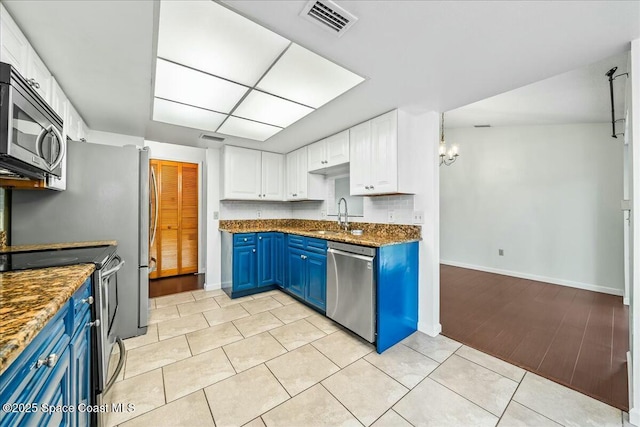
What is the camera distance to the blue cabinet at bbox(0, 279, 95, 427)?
2.04ft

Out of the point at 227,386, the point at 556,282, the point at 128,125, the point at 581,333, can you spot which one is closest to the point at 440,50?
the point at 227,386

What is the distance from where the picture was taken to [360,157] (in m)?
2.86

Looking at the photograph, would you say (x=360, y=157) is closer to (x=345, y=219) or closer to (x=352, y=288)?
(x=345, y=219)

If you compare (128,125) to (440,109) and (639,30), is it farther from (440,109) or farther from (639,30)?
(639,30)

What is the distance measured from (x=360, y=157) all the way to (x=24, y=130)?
8.28 feet

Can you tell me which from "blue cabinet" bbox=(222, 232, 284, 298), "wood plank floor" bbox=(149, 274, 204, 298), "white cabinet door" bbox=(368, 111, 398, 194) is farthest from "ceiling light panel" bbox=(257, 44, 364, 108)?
"wood plank floor" bbox=(149, 274, 204, 298)

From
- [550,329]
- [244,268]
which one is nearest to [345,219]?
[244,268]

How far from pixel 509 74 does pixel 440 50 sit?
671 mm

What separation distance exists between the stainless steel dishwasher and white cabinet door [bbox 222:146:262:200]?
6.20ft

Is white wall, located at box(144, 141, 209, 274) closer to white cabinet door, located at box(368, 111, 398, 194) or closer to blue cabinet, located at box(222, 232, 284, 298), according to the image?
blue cabinet, located at box(222, 232, 284, 298)

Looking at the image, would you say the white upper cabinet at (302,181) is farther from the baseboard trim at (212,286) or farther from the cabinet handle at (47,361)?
the cabinet handle at (47,361)

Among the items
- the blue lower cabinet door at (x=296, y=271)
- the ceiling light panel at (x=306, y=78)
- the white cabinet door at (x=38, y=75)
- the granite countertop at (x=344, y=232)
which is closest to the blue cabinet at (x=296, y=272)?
the blue lower cabinet door at (x=296, y=271)

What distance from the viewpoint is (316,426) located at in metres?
1.41

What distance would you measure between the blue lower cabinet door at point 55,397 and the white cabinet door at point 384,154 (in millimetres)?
2450
